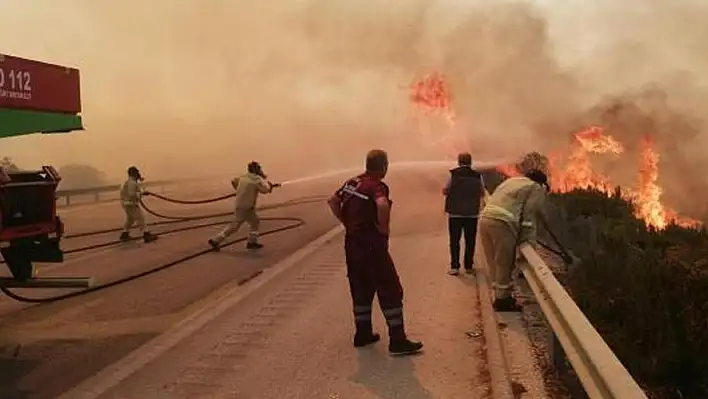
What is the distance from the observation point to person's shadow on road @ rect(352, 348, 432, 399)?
4969mm

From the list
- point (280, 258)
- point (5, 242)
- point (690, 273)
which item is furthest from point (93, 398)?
point (280, 258)

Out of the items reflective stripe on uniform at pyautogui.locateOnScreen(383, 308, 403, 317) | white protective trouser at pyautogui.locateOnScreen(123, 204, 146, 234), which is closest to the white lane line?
reflective stripe on uniform at pyautogui.locateOnScreen(383, 308, 403, 317)

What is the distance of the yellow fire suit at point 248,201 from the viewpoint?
12.7 metres

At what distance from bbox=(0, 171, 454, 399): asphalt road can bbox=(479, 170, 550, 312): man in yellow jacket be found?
10.6 feet

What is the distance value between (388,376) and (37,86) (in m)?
4.27

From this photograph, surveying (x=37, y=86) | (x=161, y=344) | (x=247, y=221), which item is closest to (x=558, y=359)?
(x=161, y=344)

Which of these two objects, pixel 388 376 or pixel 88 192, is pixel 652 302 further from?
Answer: pixel 88 192

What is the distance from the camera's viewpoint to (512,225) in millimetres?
6828

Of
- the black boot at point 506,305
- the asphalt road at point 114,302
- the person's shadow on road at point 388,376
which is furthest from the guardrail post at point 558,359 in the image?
the asphalt road at point 114,302

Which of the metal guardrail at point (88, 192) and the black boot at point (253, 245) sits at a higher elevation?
the metal guardrail at point (88, 192)

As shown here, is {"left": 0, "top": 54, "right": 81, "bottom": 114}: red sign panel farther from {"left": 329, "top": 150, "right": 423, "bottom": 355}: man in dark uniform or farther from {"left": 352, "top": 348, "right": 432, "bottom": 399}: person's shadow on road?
{"left": 352, "top": 348, "right": 432, "bottom": 399}: person's shadow on road

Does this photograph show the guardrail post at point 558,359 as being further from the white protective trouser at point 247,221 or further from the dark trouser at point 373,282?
the white protective trouser at point 247,221

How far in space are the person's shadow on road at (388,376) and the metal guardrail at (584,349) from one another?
1.02 metres

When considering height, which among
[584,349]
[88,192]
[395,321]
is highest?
[88,192]
